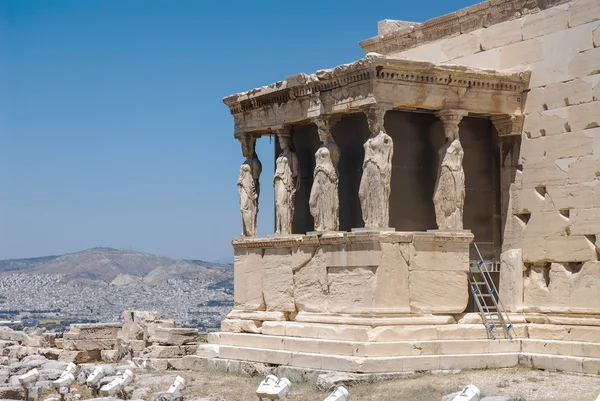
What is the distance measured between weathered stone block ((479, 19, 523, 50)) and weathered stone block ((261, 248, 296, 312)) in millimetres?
4618

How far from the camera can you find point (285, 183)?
20500 mm

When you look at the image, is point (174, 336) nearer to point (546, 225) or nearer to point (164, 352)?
point (164, 352)

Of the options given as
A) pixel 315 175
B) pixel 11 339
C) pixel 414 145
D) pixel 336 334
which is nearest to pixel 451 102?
pixel 414 145

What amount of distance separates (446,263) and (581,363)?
97.9 inches

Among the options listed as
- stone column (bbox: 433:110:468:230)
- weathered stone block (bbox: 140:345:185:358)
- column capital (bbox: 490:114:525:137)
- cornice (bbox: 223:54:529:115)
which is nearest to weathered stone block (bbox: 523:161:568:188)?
column capital (bbox: 490:114:525:137)

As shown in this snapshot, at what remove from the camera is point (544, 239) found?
62.4ft

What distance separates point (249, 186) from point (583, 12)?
21.0 feet

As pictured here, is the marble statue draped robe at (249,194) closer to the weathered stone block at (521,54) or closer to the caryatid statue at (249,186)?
the caryatid statue at (249,186)

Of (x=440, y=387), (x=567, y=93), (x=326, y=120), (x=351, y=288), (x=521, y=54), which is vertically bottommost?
(x=440, y=387)

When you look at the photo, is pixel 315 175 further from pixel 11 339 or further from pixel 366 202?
pixel 11 339

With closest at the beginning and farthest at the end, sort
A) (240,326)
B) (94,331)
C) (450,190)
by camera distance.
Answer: (450,190) → (240,326) → (94,331)

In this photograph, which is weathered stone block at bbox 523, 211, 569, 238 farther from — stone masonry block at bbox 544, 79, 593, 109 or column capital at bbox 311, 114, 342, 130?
column capital at bbox 311, 114, 342, 130

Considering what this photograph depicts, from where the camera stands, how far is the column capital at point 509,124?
63.8 ft

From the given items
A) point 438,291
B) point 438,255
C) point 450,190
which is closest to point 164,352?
point 438,291
